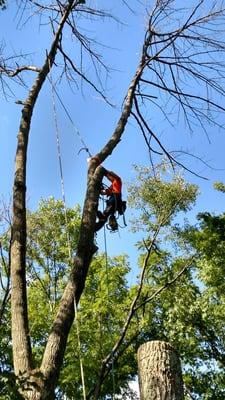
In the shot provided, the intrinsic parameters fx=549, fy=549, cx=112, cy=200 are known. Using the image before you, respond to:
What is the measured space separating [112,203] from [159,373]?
3.03 meters

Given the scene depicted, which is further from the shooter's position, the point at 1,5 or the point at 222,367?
the point at 222,367

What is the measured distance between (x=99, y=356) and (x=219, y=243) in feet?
14.4

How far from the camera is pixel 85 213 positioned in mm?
4695

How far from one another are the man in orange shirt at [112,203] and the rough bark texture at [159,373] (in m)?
2.55

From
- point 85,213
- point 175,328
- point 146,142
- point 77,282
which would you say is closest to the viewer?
point 77,282

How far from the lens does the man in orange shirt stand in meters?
6.49

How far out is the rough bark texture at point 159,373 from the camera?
12.6 feet

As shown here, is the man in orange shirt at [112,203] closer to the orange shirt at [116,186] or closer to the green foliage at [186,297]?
the orange shirt at [116,186]

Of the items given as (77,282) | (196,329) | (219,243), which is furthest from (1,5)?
(196,329)

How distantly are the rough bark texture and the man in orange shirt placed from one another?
101 inches

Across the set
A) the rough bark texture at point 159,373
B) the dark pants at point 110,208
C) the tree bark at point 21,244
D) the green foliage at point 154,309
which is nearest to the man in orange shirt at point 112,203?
the dark pants at point 110,208

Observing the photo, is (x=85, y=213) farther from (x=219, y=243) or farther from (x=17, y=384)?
(x=219, y=243)

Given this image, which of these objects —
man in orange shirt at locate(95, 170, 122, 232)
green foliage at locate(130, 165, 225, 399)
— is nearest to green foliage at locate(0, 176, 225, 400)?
green foliage at locate(130, 165, 225, 399)

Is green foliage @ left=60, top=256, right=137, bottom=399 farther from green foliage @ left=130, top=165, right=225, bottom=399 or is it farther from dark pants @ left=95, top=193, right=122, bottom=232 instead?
A: dark pants @ left=95, top=193, right=122, bottom=232
